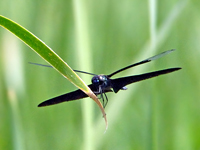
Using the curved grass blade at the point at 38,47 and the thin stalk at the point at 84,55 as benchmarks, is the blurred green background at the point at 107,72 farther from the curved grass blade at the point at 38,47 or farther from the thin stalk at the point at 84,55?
the curved grass blade at the point at 38,47

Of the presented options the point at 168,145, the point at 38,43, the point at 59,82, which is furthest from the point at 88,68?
the point at 38,43

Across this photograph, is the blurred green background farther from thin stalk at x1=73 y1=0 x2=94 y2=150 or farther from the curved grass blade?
the curved grass blade

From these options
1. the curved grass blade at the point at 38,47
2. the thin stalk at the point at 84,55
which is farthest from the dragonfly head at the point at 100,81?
the thin stalk at the point at 84,55

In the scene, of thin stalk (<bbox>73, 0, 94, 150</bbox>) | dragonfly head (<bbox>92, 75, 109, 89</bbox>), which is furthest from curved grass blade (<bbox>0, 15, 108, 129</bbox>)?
thin stalk (<bbox>73, 0, 94, 150</bbox>)

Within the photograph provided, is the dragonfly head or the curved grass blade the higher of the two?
the curved grass blade

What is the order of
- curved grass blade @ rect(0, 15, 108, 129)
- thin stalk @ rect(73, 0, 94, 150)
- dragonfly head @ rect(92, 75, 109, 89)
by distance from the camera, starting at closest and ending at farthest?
1. curved grass blade @ rect(0, 15, 108, 129)
2. dragonfly head @ rect(92, 75, 109, 89)
3. thin stalk @ rect(73, 0, 94, 150)

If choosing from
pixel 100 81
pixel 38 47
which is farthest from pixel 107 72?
pixel 38 47

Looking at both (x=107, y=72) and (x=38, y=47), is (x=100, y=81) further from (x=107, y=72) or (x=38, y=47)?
(x=107, y=72)

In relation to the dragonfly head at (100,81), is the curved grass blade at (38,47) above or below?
above
